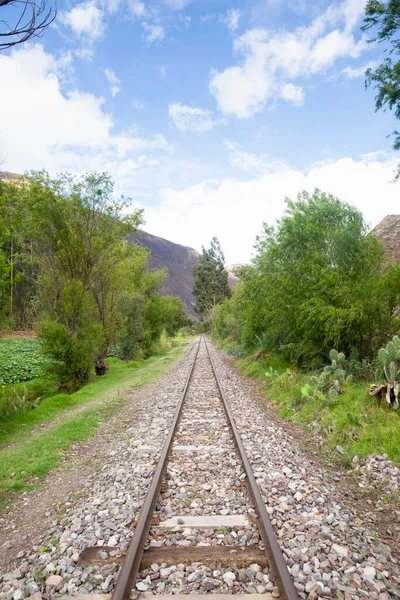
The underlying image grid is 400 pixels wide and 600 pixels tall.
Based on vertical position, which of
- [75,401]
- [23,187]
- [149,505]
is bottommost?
[75,401]

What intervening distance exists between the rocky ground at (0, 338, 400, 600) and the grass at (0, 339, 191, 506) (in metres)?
0.95

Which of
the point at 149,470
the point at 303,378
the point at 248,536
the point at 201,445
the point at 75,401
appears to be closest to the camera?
the point at 248,536

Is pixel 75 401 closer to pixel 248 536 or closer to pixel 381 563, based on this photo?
pixel 248 536

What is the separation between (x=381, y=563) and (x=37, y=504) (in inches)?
164

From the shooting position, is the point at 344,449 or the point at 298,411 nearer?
the point at 344,449

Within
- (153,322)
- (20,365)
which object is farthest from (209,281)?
(20,365)

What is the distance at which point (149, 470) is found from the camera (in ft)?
17.4

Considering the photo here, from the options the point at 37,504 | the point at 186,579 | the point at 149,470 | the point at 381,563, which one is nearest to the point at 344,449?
the point at 381,563

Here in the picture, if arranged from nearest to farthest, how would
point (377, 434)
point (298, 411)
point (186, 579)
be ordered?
point (186, 579), point (377, 434), point (298, 411)

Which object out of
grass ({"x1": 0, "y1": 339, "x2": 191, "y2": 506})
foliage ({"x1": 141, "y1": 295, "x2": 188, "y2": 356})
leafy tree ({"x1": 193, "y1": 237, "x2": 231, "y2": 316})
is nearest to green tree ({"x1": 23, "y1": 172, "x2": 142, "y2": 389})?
grass ({"x1": 0, "y1": 339, "x2": 191, "y2": 506})

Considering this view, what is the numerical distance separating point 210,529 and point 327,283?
786 centimetres

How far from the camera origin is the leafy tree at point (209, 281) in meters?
65.5

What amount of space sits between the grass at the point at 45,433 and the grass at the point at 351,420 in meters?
4.82

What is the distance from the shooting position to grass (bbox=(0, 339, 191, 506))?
18.6 feet
